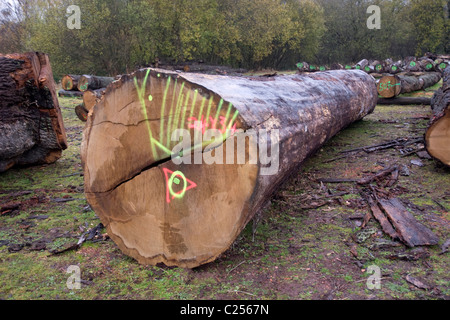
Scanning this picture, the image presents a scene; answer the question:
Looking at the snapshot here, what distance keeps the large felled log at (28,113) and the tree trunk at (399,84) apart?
970 centimetres

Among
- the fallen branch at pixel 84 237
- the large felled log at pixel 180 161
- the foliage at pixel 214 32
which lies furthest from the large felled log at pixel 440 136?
the foliage at pixel 214 32

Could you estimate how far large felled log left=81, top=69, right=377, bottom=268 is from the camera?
2225 millimetres

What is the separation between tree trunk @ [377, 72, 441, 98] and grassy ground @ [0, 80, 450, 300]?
694cm

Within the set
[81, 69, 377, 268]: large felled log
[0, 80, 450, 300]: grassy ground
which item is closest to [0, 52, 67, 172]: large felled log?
[0, 80, 450, 300]: grassy ground

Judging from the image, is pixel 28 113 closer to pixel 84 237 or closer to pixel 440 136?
pixel 84 237

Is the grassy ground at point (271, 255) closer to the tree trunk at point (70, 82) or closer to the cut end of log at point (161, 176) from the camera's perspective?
the cut end of log at point (161, 176)

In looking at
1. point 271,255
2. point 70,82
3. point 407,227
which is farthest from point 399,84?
point 70,82

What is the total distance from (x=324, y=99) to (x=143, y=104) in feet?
9.13

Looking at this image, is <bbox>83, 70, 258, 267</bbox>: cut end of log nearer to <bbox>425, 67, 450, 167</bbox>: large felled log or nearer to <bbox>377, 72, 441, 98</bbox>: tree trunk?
<bbox>425, 67, 450, 167</bbox>: large felled log

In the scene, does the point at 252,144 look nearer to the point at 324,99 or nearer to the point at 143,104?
the point at 143,104

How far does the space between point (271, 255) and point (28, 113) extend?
4.33m

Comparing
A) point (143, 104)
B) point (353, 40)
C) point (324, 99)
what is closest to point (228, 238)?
point (143, 104)

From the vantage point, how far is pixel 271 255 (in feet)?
8.61

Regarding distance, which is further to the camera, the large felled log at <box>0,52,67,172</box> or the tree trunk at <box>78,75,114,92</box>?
the tree trunk at <box>78,75,114,92</box>
